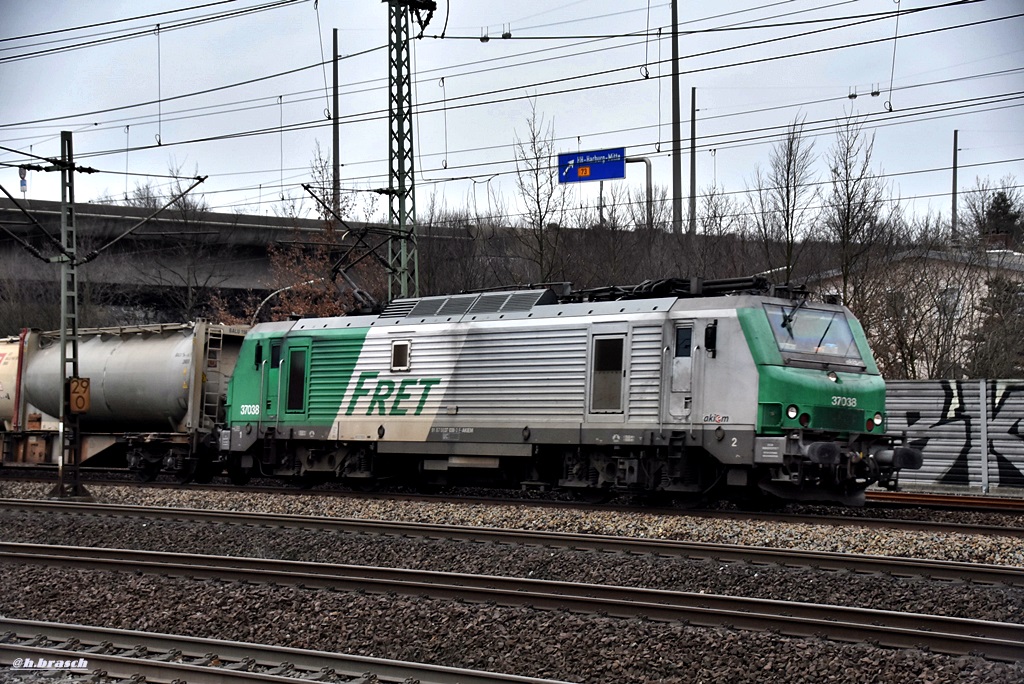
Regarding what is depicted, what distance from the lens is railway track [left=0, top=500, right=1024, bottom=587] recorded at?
11469 mm

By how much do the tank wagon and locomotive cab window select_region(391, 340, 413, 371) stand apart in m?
5.89

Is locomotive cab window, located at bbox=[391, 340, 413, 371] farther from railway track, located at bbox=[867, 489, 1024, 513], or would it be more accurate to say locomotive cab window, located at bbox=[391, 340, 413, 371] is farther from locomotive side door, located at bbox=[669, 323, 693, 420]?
railway track, located at bbox=[867, 489, 1024, 513]

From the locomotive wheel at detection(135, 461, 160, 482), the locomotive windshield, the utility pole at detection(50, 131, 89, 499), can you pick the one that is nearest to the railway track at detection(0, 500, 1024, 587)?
the utility pole at detection(50, 131, 89, 499)

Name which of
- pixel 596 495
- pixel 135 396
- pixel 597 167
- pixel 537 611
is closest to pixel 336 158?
pixel 597 167

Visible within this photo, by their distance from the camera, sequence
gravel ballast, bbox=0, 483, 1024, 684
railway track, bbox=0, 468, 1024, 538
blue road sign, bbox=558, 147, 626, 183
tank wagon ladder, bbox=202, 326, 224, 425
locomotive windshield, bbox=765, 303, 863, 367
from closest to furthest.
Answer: gravel ballast, bbox=0, 483, 1024, 684
railway track, bbox=0, 468, 1024, 538
locomotive windshield, bbox=765, 303, 863, 367
tank wagon ladder, bbox=202, 326, 224, 425
blue road sign, bbox=558, 147, 626, 183

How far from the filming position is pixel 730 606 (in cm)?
1019

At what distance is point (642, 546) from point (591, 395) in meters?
4.50

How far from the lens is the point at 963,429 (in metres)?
21.9

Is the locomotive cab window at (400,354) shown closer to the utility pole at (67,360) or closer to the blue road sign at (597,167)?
the utility pole at (67,360)

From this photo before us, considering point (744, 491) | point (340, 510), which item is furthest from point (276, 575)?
point (744, 491)

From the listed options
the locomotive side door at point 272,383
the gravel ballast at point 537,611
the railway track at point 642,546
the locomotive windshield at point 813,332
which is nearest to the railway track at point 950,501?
the locomotive windshield at point 813,332

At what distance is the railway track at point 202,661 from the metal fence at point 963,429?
16200mm

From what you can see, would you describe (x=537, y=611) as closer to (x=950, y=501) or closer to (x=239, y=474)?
(x=950, y=501)

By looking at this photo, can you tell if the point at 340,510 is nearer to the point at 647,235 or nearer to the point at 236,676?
the point at 236,676
